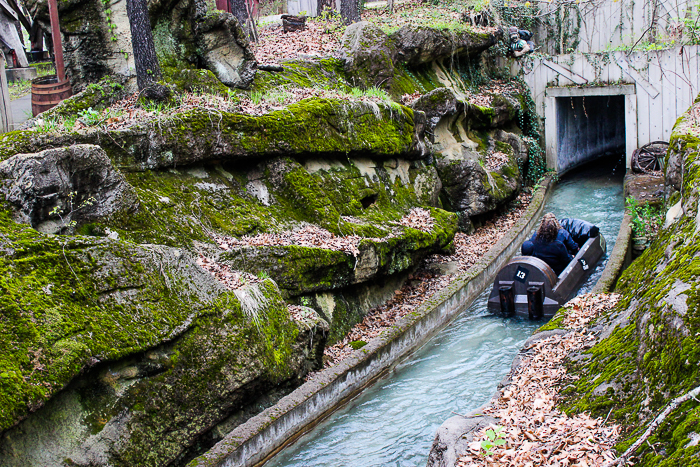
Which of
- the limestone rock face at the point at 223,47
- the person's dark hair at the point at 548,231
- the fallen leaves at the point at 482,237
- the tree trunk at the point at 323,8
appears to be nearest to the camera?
the person's dark hair at the point at 548,231

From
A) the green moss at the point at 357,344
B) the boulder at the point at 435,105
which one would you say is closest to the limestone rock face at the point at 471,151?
the boulder at the point at 435,105

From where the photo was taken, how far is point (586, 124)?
71.7ft

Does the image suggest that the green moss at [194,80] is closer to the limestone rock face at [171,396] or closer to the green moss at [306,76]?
the green moss at [306,76]

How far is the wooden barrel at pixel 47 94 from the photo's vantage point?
1054cm

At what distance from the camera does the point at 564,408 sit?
4.44 m

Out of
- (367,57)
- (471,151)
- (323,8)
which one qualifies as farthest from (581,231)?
(323,8)

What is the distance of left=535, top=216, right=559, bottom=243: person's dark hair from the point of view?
10.8m

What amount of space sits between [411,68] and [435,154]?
3.35 m

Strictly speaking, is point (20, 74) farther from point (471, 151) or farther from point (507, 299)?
point (507, 299)

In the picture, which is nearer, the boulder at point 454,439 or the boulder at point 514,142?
the boulder at point 454,439

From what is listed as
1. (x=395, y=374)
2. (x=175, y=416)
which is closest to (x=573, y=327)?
(x=395, y=374)

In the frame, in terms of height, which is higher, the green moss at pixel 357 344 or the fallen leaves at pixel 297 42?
the fallen leaves at pixel 297 42

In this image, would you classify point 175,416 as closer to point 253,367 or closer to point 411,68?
point 253,367

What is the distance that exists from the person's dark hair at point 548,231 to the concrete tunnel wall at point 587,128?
9.61m
